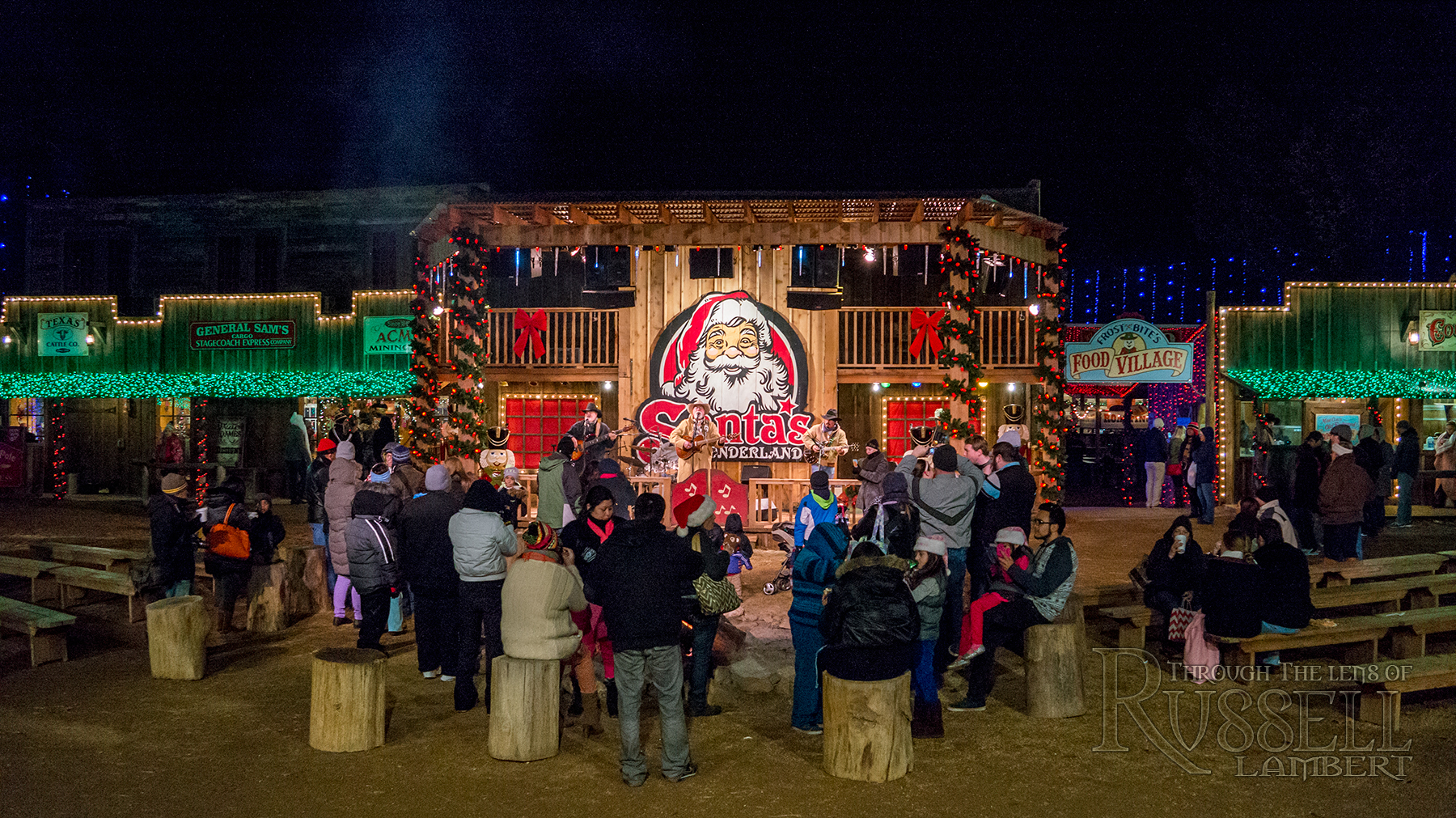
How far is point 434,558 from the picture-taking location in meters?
6.65

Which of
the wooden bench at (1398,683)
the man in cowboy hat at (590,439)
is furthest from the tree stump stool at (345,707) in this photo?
the wooden bench at (1398,683)

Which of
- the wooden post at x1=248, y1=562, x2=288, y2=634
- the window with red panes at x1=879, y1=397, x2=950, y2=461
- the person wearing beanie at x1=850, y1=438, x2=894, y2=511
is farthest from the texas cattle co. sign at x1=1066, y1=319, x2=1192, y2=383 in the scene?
the wooden post at x1=248, y1=562, x2=288, y2=634

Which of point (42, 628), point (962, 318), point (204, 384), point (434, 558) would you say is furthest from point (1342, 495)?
point (204, 384)

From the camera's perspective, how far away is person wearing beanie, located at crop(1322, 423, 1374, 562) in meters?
10.7

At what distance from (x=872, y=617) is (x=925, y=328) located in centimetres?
1148

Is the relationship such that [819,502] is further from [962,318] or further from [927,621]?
[962,318]

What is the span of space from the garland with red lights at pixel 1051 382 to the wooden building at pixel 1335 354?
4739 mm

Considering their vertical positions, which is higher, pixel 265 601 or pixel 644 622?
pixel 644 622

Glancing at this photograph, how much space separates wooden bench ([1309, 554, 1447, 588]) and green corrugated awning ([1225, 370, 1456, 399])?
852 cm

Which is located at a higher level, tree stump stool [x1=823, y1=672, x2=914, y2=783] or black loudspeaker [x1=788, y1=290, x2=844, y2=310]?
black loudspeaker [x1=788, y1=290, x2=844, y2=310]

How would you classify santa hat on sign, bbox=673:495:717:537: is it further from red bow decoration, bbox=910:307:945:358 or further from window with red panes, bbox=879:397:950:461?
window with red panes, bbox=879:397:950:461

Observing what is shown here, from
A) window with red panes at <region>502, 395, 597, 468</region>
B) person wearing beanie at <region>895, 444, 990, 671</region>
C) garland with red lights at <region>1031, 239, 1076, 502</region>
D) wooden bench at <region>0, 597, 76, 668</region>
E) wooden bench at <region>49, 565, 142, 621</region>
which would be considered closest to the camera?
person wearing beanie at <region>895, 444, 990, 671</region>

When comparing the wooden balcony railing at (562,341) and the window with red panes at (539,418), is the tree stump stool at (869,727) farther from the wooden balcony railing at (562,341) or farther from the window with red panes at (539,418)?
the window with red panes at (539,418)

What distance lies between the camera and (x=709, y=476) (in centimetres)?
1315
